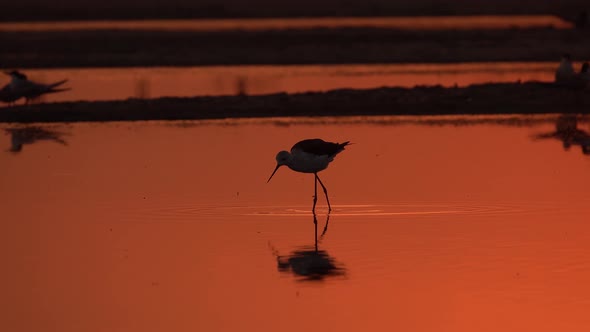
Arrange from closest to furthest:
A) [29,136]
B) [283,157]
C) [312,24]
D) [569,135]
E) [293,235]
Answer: [293,235]
[283,157]
[569,135]
[29,136]
[312,24]

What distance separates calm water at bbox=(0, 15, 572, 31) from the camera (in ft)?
156

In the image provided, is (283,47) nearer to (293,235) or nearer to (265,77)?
(265,77)

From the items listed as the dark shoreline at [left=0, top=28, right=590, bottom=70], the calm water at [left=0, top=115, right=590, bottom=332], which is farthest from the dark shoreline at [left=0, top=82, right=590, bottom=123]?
the dark shoreline at [left=0, top=28, right=590, bottom=70]

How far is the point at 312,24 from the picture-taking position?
49344mm

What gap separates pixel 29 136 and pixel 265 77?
11.0 metres

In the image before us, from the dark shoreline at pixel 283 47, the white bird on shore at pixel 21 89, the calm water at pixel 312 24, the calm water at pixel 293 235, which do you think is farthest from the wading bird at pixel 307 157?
the calm water at pixel 312 24

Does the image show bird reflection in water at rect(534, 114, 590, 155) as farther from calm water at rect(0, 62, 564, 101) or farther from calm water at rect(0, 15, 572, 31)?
calm water at rect(0, 15, 572, 31)

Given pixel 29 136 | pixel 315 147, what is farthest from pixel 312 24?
pixel 315 147

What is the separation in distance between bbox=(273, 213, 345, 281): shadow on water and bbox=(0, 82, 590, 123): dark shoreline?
12.3m

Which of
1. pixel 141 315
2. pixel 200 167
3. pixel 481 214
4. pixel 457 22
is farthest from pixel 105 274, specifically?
pixel 457 22

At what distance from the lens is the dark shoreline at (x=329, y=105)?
2534 centimetres

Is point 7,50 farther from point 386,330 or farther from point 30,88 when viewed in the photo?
point 386,330

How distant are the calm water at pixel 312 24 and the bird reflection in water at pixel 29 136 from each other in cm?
2372

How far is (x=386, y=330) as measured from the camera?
991 centimetres
